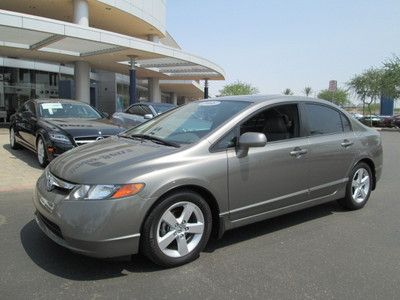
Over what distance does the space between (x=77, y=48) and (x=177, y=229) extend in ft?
64.4

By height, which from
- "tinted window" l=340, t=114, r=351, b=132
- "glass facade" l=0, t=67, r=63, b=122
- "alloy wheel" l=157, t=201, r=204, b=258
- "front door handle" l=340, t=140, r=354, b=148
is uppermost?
"glass facade" l=0, t=67, r=63, b=122

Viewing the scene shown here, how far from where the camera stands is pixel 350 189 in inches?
226

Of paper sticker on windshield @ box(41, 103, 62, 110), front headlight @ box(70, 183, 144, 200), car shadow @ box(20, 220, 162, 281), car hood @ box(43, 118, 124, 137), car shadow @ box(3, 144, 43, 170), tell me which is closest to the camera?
front headlight @ box(70, 183, 144, 200)

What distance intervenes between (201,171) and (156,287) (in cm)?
110

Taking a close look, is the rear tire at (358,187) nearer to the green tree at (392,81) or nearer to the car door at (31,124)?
the car door at (31,124)

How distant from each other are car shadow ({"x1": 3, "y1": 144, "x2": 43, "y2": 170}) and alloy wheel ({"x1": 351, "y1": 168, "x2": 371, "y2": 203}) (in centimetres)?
613

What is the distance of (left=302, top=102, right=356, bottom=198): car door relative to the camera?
5.11 metres

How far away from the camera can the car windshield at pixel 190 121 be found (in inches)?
175

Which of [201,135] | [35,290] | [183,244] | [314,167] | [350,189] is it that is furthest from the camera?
[350,189]

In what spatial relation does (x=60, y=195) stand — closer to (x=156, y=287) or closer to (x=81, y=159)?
(x=81, y=159)

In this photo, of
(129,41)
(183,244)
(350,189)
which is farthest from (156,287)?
(129,41)

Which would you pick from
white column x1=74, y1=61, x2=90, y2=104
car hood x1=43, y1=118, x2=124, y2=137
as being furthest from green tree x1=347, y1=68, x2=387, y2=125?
car hood x1=43, y1=118, x2=124, y2=137

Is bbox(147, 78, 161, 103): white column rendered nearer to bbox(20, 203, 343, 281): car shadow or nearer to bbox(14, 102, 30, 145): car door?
bbox(14, 102, 30, 145): car door

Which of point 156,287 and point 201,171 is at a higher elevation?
point 201,171
